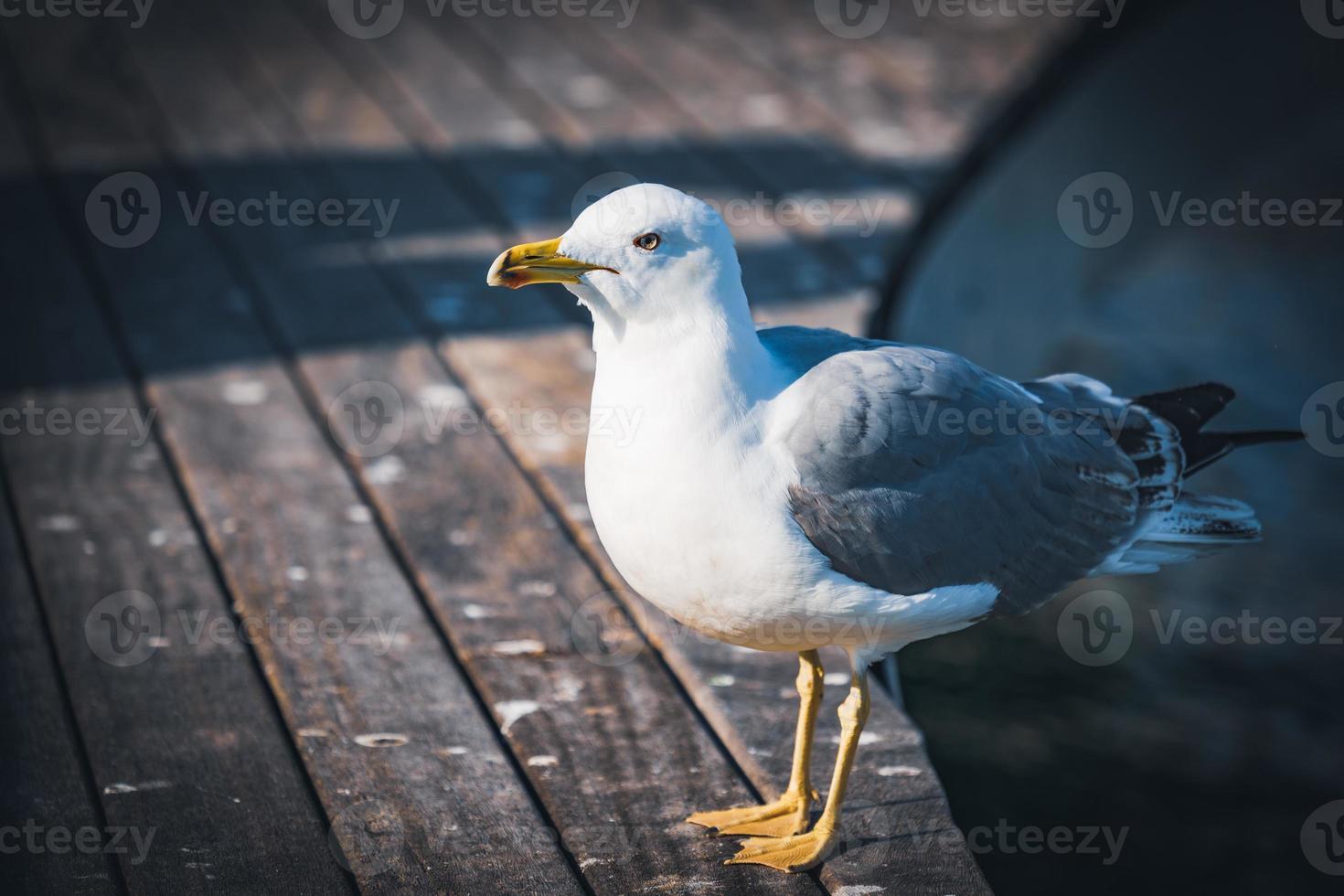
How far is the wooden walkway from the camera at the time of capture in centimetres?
252

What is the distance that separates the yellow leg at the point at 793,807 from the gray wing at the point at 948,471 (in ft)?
1.08

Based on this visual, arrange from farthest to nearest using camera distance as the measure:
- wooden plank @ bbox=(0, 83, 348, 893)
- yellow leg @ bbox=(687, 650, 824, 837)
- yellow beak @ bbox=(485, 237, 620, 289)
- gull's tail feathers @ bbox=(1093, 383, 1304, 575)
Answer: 1. gull's tail feathers @ bbox=(1093, 383, 1304, 575)
2. yellow leg @ bbox=(687, 650, 824, 837)
3. wooden plank @ bbox=(0, 83, 348, 893)
4. yellow beak @ bbox=(485, 237, 620, 289)

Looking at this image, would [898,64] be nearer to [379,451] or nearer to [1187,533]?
[379,451]

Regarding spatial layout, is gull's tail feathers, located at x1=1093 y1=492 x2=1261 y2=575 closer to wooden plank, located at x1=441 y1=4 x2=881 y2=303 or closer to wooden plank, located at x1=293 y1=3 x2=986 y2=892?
wooden plank, located at x1=293 y1=3 x2=986 y2=892

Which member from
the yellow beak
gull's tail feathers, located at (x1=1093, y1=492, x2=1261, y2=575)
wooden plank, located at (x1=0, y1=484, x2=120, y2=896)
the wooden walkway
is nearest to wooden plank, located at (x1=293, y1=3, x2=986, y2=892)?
the wooden walkway

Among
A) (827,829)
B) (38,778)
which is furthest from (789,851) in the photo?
(38,778)

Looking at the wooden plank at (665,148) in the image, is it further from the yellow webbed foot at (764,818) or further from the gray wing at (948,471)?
the yellow webbed foot at (764,818)

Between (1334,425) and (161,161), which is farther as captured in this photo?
(1334,425)

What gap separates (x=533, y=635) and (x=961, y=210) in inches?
125

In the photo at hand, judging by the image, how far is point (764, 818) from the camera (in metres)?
2.54

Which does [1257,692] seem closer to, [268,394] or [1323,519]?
[1323,519]

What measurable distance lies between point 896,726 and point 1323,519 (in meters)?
3.58

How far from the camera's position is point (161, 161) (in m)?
5.07

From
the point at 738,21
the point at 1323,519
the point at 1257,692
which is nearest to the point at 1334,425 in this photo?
the point at 1323,519
